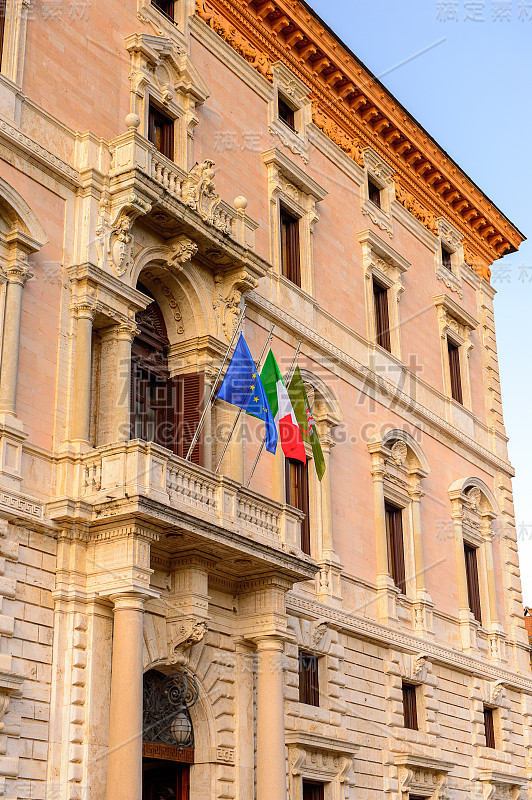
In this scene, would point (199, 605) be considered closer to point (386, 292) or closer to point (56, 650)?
point (56, 650)

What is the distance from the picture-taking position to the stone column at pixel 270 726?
18266mm

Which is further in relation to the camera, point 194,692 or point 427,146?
point 427,146

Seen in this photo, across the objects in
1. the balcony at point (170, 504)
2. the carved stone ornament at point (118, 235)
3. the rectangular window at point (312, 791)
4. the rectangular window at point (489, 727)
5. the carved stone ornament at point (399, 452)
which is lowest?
the rectangular window at point (312, 791)

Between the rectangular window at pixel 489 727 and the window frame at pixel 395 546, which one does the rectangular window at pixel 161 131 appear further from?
the rectangular window at pixel 489 727

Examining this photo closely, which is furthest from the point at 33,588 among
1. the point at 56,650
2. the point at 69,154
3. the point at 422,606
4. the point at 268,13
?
the point at 268,13

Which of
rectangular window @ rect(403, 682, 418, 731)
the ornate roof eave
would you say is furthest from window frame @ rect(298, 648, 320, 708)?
the ornate roof eave

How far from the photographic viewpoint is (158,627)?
17844 mm

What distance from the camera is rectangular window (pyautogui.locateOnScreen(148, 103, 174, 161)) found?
2191 cm

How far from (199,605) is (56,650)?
2777 millimetres

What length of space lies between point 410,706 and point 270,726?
7.35 meters

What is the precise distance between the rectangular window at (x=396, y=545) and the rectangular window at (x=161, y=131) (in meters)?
9.79

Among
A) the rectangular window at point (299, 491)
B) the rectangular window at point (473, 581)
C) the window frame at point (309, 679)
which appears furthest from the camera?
the rectangular window at point (473, 581)

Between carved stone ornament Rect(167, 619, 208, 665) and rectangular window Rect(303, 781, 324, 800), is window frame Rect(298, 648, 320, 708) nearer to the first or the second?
rectangular window Rect(303, 781, 324, 800)

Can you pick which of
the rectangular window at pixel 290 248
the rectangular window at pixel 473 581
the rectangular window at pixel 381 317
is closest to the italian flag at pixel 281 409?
the rectangular window at pixel 290 248
